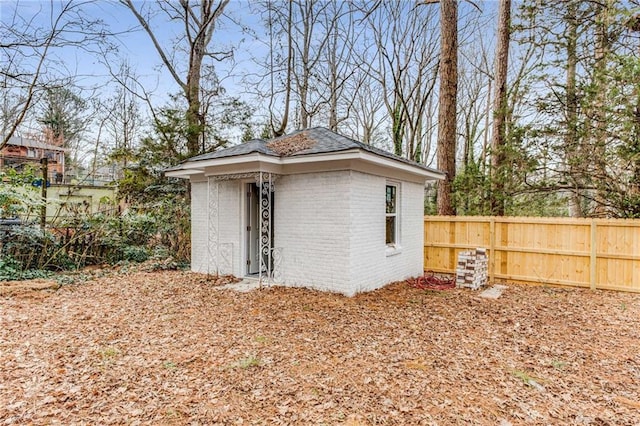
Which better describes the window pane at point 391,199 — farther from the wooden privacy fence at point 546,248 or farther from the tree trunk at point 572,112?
the tree trunk at point 572,112

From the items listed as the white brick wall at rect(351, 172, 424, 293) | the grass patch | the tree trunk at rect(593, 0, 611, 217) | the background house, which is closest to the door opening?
the white brick wall at rect(351, 172, 424, 293)

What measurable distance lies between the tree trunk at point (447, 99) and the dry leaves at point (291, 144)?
4.85 meters

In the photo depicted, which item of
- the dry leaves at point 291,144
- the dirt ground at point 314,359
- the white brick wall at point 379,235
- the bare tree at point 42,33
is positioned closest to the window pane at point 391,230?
the white brick wall at point 379,235

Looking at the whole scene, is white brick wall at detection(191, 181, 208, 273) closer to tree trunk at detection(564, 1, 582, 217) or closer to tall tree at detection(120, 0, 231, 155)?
tall tree at detection(120, 0, 231, 155)

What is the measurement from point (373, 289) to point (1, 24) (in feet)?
22.3

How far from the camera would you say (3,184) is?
24.5ft

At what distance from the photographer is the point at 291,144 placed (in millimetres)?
7191

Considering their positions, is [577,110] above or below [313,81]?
below

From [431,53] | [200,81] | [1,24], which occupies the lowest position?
[1,24]

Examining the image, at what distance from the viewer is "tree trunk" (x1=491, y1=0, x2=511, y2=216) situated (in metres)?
9.41

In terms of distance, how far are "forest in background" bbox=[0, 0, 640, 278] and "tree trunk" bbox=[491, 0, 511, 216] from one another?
0.04 meters

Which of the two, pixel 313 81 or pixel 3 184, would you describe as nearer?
pixel 3 184

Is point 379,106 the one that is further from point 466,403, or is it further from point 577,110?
point 466,403

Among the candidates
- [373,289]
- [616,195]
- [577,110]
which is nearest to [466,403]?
[373,289]
